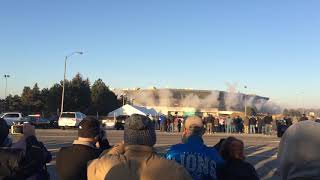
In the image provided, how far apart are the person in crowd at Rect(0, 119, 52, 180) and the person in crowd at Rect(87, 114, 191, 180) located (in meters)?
1.92

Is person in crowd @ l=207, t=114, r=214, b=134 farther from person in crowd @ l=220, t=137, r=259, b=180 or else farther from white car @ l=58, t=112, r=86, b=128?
person in crowd @ l=220, t=137, r=259, b=180

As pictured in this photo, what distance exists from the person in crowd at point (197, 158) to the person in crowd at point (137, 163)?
149 cm

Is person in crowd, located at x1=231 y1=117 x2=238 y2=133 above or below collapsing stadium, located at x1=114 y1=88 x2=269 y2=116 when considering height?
below

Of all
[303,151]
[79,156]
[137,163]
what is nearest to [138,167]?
[137,163]

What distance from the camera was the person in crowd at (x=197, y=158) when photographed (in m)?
5.07

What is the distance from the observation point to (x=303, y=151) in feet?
9.38

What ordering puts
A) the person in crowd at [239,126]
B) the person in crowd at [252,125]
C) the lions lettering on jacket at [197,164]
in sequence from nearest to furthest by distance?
the lions lettering on jacket at [197,164]
the person in crowd at [252,125]
the person in crowd at [239,126]

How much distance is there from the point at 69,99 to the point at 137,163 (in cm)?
7676

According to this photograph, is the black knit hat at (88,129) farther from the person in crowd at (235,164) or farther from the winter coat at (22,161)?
the person in crowd at (235,164)

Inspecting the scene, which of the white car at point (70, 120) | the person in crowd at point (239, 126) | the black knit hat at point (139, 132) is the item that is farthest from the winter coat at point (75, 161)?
the person in crowd at point (239, 126)

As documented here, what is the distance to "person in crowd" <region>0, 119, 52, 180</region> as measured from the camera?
5168mm

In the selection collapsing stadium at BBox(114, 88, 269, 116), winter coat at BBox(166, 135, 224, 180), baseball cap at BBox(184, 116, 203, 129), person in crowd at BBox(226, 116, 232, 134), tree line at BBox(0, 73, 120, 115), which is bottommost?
winter coat at BBox(166, 135, 224, 180)

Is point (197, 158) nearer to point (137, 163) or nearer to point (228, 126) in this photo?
point (137, 163)

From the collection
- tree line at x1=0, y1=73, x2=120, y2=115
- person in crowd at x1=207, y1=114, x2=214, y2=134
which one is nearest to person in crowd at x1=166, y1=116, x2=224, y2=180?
person in crowd at x1=207, y1=114, x2=214, y2=134
